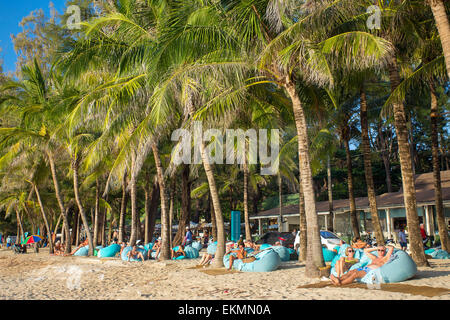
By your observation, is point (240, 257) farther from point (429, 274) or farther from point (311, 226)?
point (429, 274)

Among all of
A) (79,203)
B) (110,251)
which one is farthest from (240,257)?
(79,203)

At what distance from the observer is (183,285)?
9.27 meters

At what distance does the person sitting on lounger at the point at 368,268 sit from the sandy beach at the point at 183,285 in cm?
29

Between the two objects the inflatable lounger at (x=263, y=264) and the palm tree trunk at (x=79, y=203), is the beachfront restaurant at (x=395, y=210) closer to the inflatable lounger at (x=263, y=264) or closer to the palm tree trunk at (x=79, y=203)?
the inflatable lounger at (x=263, y=264)

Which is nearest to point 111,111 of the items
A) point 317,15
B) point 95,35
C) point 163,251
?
point 95,35

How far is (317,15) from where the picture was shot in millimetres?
8570

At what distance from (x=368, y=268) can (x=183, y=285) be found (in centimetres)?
427

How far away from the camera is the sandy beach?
24.1ft

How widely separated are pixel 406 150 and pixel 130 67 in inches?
352

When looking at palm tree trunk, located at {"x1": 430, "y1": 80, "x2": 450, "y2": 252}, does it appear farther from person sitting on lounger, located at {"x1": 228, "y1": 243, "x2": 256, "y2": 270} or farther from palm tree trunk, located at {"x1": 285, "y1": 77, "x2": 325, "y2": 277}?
person sitting on lounger, located at {"x1": 228, "y1": 243, "x2": 256, "y2": 270}

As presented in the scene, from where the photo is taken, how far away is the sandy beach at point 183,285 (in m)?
7.34

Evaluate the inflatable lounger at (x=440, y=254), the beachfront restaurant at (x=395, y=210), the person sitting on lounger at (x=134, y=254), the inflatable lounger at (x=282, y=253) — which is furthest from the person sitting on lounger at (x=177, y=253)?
the beachfront restaurant at (x=395, y=210)

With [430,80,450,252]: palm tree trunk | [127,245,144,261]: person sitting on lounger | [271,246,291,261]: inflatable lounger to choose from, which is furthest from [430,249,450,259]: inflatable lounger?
[127,245,144,261]: person sitting on lounger
